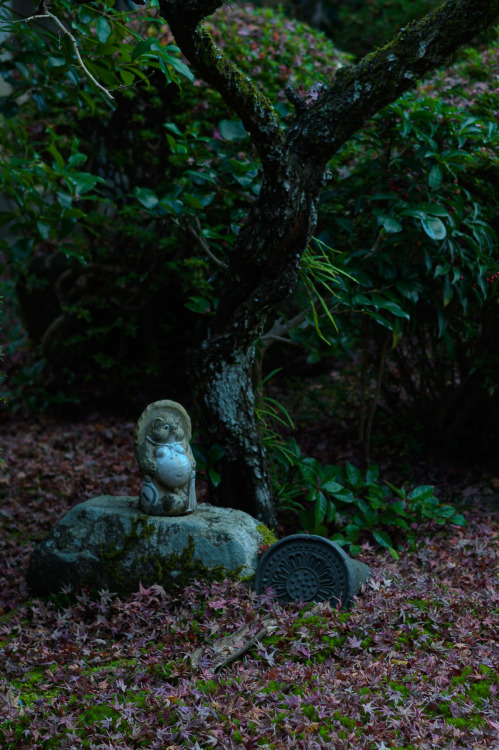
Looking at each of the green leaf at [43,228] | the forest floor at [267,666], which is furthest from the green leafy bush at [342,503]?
the green leaf at [43,228]

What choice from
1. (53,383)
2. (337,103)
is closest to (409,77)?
(337,103)

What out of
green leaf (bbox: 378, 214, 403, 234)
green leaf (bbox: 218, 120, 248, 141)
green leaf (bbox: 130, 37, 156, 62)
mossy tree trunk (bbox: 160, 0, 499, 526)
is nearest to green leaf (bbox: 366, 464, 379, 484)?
mossy tree trunk (bbox: 160, 0, 499, 526)

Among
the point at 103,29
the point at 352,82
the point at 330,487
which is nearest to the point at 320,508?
the point at 330,487

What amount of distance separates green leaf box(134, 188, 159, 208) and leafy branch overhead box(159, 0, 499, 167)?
2.57ft

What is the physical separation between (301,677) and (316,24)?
9767 mm

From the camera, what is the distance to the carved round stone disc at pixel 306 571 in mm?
3189

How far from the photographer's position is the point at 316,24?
10234mm

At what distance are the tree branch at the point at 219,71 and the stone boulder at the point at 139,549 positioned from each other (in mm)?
1725

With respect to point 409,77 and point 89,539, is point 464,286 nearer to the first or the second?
point 409,77

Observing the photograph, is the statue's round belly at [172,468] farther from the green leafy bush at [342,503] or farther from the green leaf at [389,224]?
the green leaf at [389,224]

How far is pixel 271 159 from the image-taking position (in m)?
3.27

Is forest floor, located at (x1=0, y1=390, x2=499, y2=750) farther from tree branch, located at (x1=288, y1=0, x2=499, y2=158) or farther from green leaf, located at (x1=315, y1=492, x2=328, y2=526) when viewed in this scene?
tree branch, located at (x1=288, y1=0, x2=499, y2=158)

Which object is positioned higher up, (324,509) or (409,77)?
(409,77)

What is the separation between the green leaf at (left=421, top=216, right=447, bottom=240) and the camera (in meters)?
3.65
